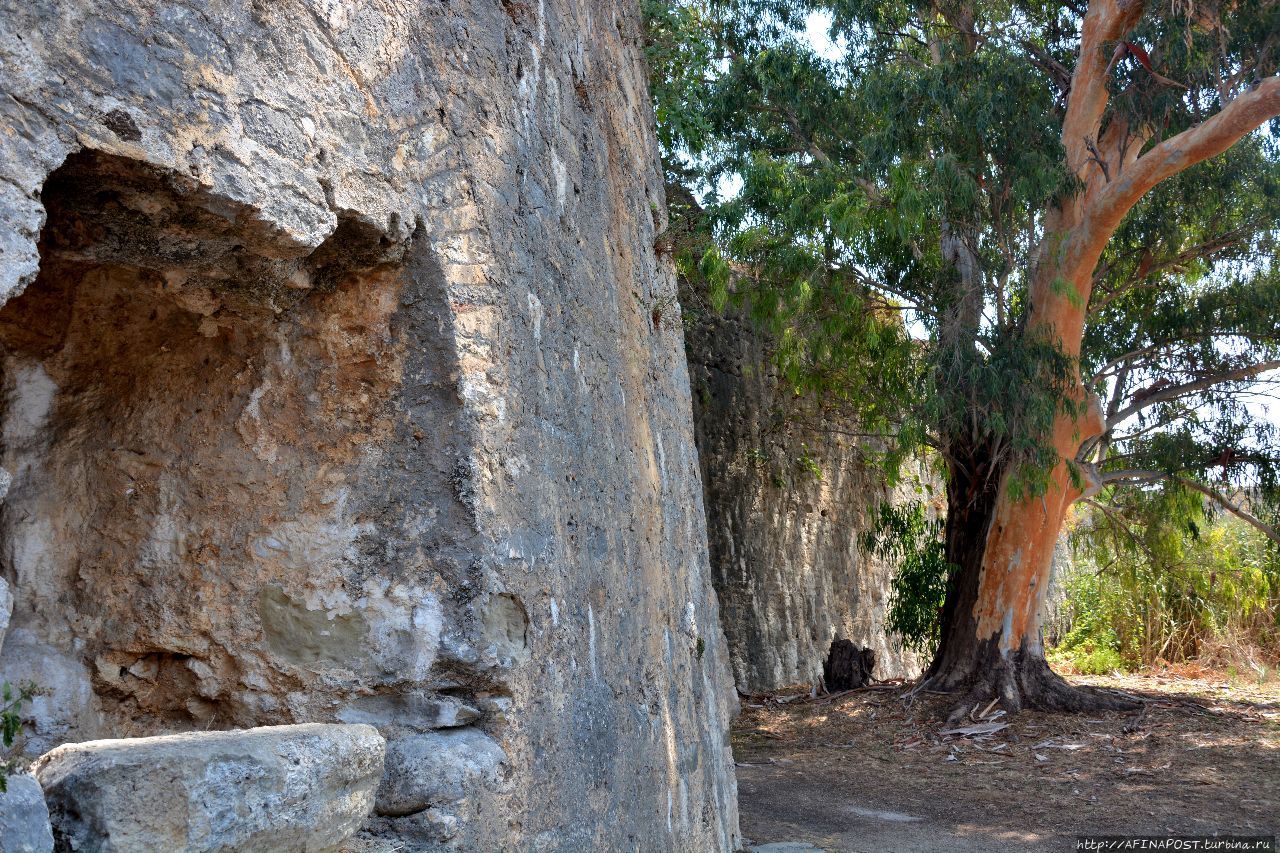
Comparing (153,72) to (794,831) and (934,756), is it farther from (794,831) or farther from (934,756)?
(934,756)

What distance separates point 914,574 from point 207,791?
1012 centimetres

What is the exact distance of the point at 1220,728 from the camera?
30.9 feet

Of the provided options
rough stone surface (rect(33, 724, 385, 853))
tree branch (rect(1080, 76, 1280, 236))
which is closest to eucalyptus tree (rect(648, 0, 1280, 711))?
tree branch (rect(1080, 76, 1280, 236))

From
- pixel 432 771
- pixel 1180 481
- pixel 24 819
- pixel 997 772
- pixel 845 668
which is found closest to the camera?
pixel 24 819

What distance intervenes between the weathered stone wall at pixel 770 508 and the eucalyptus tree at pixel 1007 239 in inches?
30.0

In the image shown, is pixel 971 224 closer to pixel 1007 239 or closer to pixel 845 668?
pixel 1007 239

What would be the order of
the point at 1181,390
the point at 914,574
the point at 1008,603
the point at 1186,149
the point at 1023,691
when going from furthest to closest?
the point at 914,574, the point at 1181,390, the point at 1008,603, the point at 1023,691, the point at 1186,149

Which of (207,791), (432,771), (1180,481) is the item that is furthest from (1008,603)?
(207,791)

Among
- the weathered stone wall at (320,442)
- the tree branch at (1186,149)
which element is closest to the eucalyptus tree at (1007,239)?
the tree branch at (1186,149)

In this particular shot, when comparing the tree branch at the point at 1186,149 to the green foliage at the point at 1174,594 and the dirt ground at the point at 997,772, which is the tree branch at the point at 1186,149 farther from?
the dirt ground at the point at 997,772

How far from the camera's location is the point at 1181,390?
422 inches

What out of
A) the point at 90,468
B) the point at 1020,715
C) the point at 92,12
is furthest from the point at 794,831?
the point at 92,12

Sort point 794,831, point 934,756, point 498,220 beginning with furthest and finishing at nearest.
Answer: point 934,756
point 794,831
point 498,220

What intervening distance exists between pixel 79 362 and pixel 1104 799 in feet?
22.2
